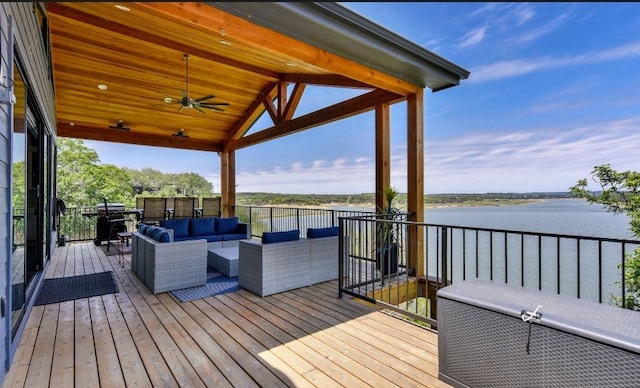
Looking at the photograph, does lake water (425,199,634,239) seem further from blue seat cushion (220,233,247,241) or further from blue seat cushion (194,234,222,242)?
blue seat cushion (194,234,222,242)

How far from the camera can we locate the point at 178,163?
2086 centimetres

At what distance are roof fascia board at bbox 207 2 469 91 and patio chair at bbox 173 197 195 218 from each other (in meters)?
6.85

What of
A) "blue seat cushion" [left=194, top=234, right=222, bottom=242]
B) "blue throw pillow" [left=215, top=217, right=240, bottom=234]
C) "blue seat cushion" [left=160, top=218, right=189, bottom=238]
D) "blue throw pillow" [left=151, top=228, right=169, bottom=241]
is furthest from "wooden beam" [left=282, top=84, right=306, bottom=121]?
"blue throw pillow" [left=151, top=228, right=169, bottom=241]

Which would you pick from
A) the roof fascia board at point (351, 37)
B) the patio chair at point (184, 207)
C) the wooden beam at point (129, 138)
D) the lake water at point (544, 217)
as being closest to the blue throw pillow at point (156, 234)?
the roof fascia board at point (351, 37)

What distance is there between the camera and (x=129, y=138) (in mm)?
9258

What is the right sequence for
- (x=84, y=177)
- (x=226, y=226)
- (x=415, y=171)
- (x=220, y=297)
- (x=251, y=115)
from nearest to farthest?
(x=220, y=297) → (x=415, y=171) → (x=226, y=226) → (x=251, y=115) → (x=84, y=177)

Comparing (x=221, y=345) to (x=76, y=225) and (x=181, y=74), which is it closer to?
(x=181, y=74)

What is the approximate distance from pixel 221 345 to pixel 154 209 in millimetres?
6757

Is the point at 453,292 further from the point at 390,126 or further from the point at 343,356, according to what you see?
the point at 390,126

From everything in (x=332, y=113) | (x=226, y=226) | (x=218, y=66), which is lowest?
(x=226, y=226)

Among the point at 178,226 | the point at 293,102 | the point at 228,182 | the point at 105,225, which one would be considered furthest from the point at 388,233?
the point at 105,225

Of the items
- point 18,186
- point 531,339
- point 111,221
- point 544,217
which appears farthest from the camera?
point 111,221

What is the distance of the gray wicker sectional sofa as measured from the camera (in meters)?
3.84

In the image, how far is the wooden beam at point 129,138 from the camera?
28.2ft
